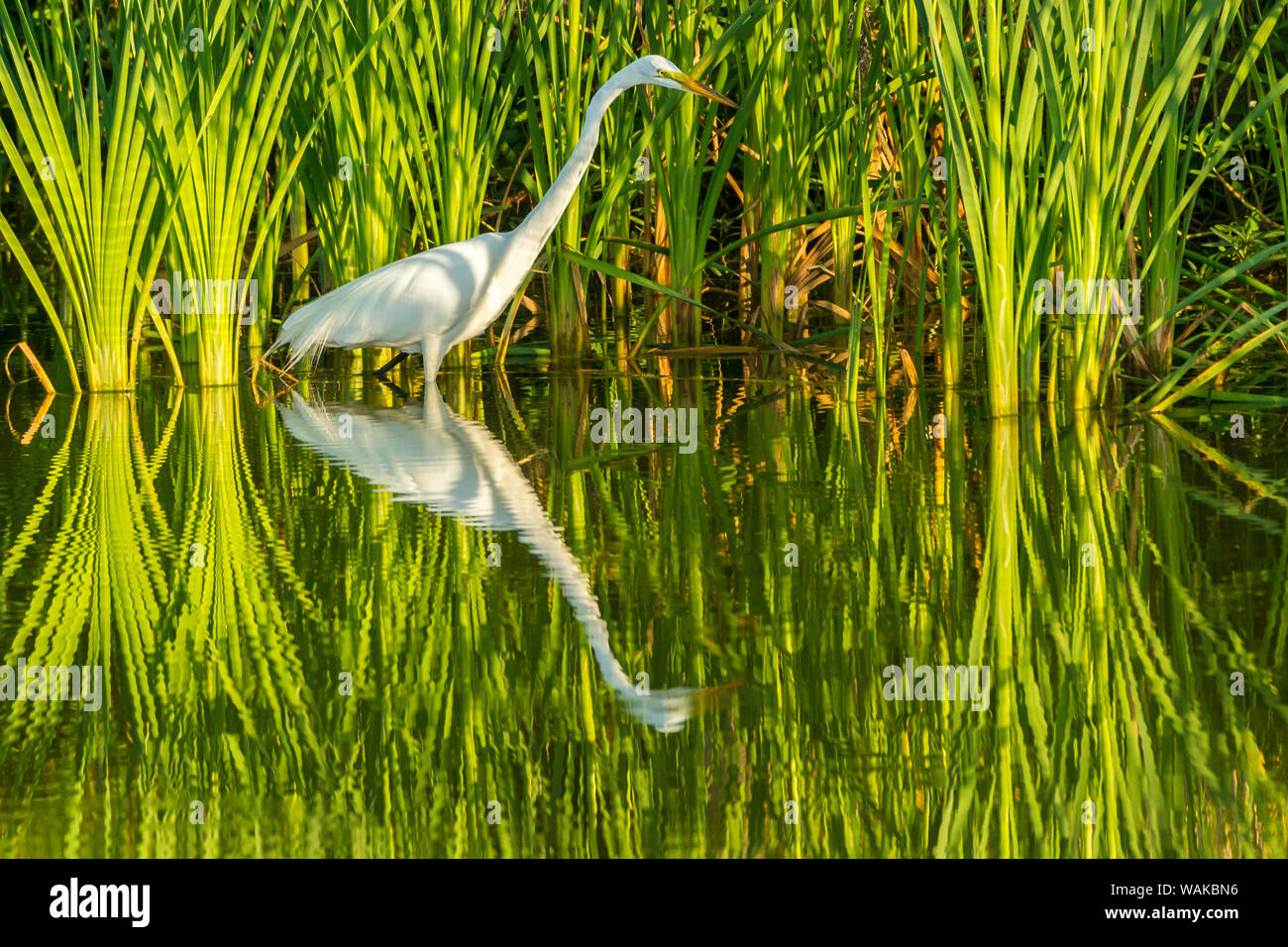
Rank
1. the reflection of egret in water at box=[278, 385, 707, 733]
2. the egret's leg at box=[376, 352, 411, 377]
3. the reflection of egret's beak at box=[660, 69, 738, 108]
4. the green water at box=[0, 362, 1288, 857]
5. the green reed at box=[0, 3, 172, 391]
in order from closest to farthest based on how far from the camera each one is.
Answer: the green water at box=[0, 362, 1288, 857] < the reflection of egret in water at box=[278, 385, 707, 733] < the green reed at box=[0, 3, 172, 391] < the reflection of egret's beak at box=[660, 69, 738, 108] < the egret's leg at box=[376, 352, 411, 377]

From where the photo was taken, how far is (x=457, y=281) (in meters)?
5.27

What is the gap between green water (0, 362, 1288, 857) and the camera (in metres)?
1.99

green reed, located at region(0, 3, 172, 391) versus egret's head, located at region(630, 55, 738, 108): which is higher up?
egret's head, located at region(630, 55, 738, 108)

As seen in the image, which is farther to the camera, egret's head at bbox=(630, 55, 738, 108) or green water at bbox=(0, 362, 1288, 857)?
egret's head at bbox=(630, 55, 738, 108)

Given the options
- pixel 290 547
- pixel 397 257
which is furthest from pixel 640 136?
Result: pixel 290 547

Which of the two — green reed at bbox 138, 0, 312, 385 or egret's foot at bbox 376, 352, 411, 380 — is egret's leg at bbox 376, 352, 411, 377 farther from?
green reed at bbox 138, 0, 312, 385

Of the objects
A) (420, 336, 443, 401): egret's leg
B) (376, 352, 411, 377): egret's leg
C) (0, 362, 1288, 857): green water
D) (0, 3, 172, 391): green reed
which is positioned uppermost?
(0, 3, 172, 391): green reed

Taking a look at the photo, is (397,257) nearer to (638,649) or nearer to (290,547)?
(290,547)

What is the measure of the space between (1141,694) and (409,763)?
115 cm

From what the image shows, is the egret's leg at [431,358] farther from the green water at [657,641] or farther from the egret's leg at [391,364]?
the green water at [657,641]

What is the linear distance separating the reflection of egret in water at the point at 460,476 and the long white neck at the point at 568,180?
70cm

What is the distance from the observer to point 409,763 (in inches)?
85.1

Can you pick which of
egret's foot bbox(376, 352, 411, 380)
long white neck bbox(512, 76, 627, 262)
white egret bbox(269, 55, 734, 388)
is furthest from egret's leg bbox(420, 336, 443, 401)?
long white neck bbox(512, 76, 627, 262)
